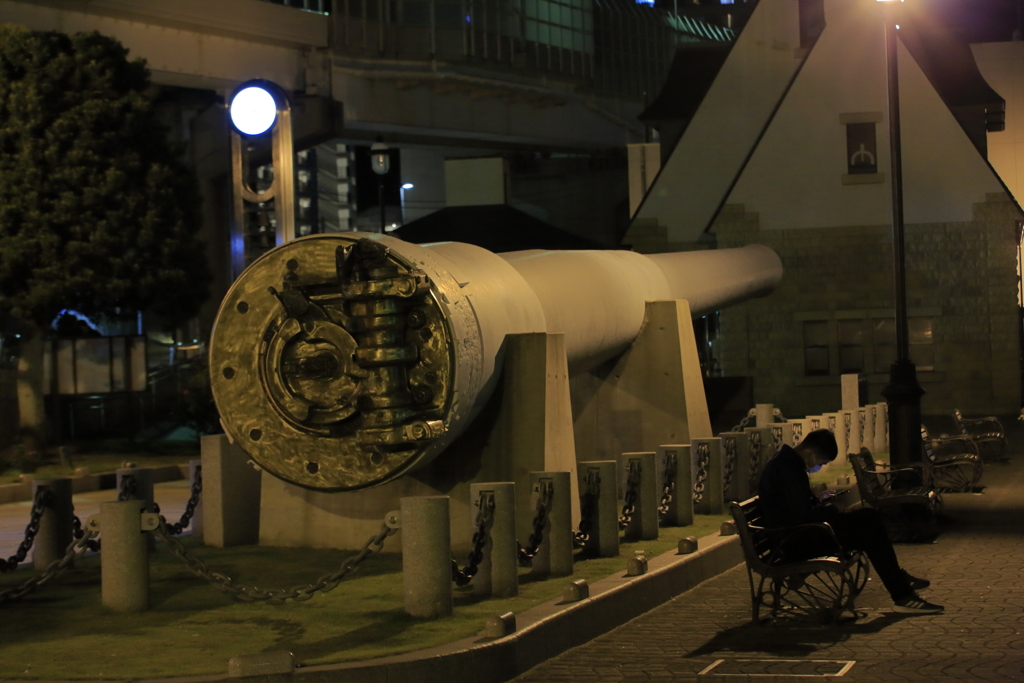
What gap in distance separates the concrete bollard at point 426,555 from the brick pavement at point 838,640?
0.78 metres

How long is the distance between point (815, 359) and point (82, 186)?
17.4m

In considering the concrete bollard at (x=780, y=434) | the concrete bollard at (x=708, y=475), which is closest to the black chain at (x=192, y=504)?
the concrete bollard at (x=708, y=475)

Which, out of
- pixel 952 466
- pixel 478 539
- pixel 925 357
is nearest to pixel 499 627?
pixel 478 539

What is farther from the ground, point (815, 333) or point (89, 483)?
point (815, 333)

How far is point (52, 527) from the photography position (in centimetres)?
1085

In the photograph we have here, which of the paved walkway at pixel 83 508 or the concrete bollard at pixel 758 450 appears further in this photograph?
the concrete bollard at pixel 758 450

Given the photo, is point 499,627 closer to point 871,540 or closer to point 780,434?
point 871,540

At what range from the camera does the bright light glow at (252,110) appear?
46.1ft

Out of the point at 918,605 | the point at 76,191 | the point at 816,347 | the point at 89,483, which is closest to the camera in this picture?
the point at 918,605

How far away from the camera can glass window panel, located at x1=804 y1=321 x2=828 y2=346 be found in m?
32.6

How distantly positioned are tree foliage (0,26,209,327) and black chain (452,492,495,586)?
15.5m

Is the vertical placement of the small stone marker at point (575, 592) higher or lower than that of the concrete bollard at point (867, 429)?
lower

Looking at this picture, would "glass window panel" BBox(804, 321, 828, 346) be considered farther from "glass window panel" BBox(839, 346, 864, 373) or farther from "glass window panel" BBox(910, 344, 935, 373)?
"glass window panel" BBox(910, 344, 935, 373)

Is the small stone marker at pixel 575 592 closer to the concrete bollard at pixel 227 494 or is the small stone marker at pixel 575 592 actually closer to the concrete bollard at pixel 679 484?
the concrete bollard at pixel 227 494
